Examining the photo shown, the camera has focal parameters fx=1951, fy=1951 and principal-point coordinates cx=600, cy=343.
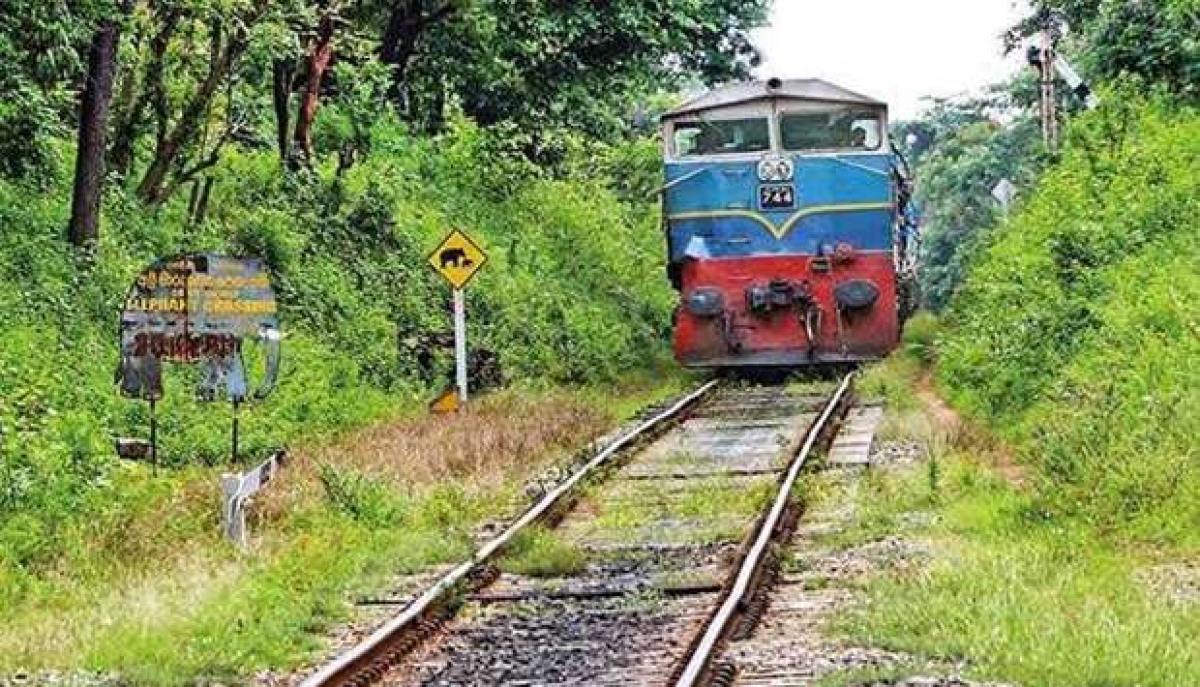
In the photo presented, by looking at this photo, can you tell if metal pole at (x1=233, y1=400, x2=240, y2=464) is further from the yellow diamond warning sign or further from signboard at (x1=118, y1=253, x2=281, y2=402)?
the yellow diamond warning sign

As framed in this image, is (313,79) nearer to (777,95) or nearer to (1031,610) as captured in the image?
(777,95)

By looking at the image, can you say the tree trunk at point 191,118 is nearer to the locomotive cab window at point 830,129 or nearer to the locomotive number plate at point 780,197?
the locomotive number plate at point 780,197

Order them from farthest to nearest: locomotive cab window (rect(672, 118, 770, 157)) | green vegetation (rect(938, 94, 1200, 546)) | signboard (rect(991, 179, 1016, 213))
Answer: signboard (rect(991, 179, 1016, 213)) < locomotive cab window (rect(672, 118, 770, 157)) < green vegetation (rect(938, 94, 1200, 546))

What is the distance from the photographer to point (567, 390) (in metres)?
22.8

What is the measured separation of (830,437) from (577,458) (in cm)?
256

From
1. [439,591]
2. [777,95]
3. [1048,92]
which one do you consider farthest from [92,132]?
[1048,92]

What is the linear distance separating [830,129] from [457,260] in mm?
5858

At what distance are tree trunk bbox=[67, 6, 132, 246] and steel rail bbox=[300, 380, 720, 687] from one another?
523cm

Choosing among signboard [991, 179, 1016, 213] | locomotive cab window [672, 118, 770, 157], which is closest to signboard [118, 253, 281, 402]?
locomotive cab window [672, 118, 770, 157]

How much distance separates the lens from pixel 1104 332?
1630 centimetres

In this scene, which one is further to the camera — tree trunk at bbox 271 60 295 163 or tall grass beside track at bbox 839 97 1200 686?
tree trunk at bbox 271 60 295 163

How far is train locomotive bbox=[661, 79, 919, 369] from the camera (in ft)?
74.7

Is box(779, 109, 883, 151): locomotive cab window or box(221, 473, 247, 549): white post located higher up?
box(779, 109, 883, 151): locomotive cab window

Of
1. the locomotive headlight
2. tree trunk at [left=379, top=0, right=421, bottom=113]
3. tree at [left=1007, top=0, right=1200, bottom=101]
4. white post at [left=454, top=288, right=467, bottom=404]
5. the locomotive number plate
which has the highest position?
tree trunk at [left=379, top=0, right=421, bottom=113]
